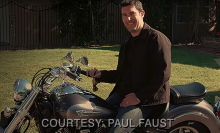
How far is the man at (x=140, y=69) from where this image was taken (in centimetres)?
284

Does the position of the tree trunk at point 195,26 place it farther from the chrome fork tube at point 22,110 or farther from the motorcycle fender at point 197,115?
the chrome fork tube at point 22,110

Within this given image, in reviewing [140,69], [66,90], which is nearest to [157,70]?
[140,69]

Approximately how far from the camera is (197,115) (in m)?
3.21

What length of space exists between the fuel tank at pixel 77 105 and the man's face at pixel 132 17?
75cm

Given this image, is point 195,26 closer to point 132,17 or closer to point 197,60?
point 197,60

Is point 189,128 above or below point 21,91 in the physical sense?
below

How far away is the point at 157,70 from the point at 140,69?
19cm

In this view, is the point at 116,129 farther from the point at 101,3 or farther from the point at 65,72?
the point at 101,3

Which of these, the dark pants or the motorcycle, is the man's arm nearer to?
the dark pants

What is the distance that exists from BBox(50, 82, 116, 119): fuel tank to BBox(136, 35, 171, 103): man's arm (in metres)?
0.35

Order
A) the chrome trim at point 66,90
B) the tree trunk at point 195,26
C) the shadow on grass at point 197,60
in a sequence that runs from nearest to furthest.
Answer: the chrome trim at point 66,90, the shadow on grass at point 197,60, the tree trunk at point 195,26

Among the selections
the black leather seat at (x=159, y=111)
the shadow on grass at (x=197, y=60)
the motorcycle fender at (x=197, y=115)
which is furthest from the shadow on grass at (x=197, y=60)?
the black leather seat at (x=159, y=111)

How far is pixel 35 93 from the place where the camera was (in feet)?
8.82

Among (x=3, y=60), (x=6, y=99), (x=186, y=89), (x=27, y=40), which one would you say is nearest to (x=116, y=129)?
(x=186, y=89)
